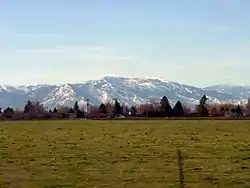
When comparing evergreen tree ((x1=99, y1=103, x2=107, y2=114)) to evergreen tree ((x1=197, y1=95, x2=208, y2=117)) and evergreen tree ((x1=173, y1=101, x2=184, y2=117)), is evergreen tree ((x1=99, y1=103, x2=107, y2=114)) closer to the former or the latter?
evergreen tree ((x1=173, y1=101, x2=184, y2=117))

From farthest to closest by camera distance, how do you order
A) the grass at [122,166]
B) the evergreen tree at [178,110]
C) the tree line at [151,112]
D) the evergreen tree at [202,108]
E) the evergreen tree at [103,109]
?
the evergreen tree at [103,109]
the evergreen tree at [178,110]
the tree line at [151,112]
the evergreen tree at [202,108]
the grass at [122,166]

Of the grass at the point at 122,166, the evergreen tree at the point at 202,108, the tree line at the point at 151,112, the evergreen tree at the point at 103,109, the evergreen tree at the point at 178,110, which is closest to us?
the grass at the point at 122,166

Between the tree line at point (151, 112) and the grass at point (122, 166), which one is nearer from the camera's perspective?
the grass at point (122, 166)

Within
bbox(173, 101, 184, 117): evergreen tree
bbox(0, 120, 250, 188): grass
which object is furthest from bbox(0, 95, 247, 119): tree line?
bbox(0, 120, 250, 188): grass

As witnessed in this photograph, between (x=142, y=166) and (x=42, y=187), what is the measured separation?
717cm

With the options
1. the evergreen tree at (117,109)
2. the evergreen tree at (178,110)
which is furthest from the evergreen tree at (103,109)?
the evergreen tree at (178,110)

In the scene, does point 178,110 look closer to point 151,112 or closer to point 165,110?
point 165,110

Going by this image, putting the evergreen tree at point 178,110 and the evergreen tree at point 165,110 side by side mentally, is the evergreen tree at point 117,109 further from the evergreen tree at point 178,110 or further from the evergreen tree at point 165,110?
the evergreen tree at point 178,110

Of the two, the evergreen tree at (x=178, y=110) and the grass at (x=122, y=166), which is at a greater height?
the evergreen tree at (x=178, y=110)

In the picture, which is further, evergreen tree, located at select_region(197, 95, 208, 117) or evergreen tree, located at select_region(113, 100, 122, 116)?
evergreen tree, located at select_region(113, 100, 122, 116)

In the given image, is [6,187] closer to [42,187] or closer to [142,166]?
[42,187]

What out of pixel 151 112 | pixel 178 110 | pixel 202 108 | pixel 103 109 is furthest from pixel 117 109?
pixel 202 108

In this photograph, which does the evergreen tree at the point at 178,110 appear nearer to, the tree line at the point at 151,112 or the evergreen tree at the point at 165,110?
the tree line at the point at 151,112

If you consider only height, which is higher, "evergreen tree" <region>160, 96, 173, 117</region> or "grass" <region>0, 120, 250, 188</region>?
"evergreen tree" <region>160, 96, 173, 117</region>
